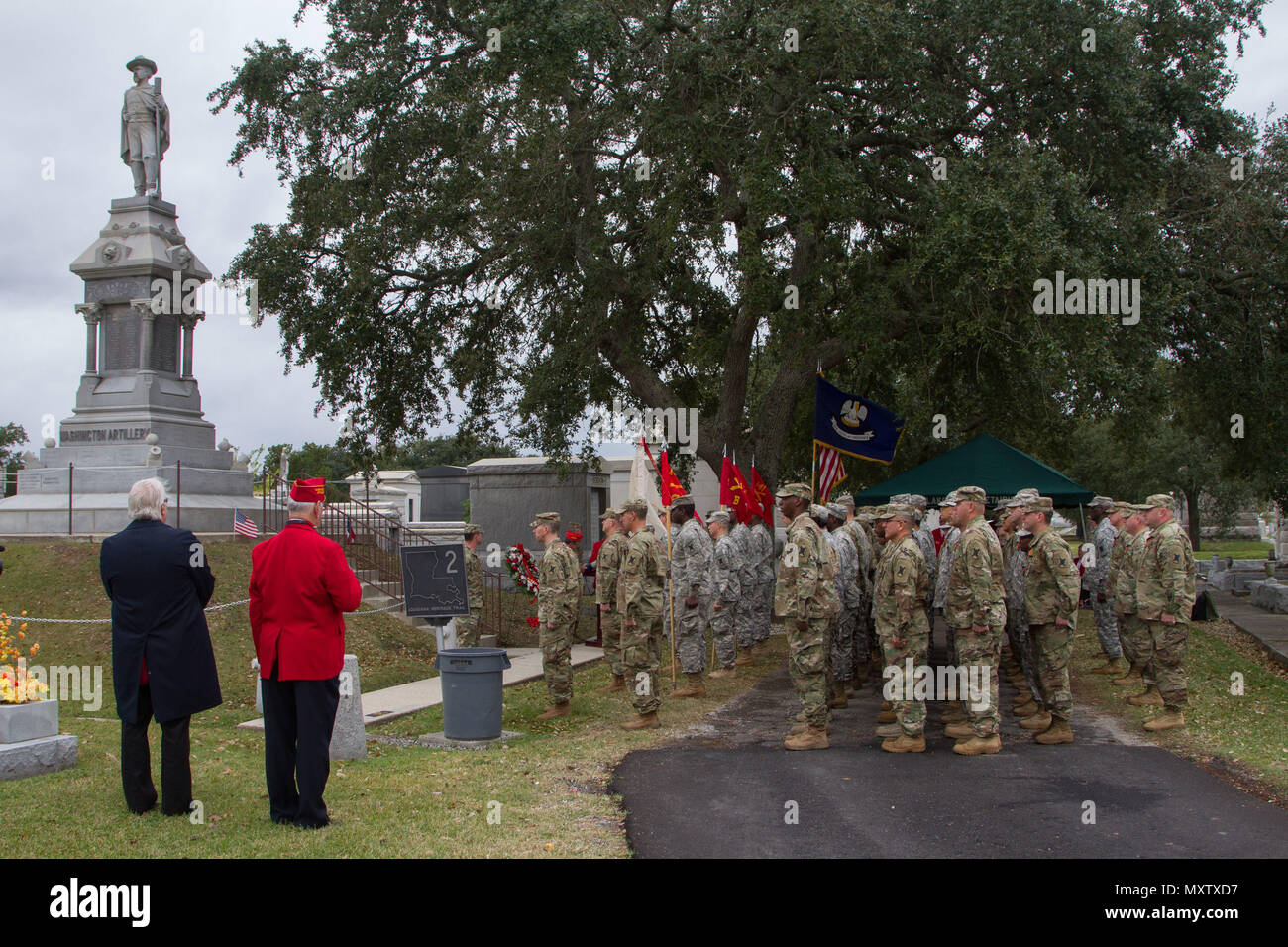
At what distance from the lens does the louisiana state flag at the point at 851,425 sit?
53.9 feet

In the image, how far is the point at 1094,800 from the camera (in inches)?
276

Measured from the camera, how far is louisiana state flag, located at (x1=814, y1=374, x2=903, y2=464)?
53.9ft

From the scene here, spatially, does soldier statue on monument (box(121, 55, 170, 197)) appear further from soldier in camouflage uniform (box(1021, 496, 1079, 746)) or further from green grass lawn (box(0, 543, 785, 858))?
soldier in camouflage uniform (box(1021, 496, 1079, 746))

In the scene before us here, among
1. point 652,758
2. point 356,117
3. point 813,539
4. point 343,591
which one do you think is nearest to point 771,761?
point 652,758

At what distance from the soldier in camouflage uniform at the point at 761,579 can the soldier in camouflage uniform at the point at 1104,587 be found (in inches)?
179

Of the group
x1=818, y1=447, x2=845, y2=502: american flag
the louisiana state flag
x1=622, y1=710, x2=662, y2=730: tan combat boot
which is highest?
the louisiana state flag

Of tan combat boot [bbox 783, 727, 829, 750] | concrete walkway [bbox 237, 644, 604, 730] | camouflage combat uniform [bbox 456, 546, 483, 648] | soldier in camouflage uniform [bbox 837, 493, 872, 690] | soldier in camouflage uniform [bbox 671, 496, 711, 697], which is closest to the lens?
tan combat boot [bbox 783, 727, 829, 750]

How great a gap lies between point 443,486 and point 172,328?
14.0 meters

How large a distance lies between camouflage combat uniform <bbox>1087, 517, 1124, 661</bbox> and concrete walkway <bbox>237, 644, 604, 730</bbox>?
24.1 ft

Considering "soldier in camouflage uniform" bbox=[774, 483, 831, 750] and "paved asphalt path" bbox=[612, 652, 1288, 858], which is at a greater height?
"soldier in camouflage uniform" bbox=[774, 483, 831, 750]

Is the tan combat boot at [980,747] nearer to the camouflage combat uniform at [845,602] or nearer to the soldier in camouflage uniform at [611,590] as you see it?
the camouflage combat uniform at [845,602]

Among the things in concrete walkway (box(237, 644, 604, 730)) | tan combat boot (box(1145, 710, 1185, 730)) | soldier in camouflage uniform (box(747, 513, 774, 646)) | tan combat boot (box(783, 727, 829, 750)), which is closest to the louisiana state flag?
soldier in camouflage uniform (box(747, 513, 774, 646))

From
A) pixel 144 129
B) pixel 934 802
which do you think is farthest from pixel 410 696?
pixel 144 129
